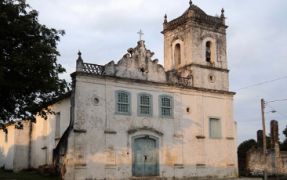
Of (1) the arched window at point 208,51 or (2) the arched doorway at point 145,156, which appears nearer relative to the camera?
(2) the arched doorway at point 145,156

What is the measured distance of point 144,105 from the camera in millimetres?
27531

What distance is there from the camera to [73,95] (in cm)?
2484

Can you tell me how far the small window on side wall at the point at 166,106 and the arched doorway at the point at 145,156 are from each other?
1.83 meters

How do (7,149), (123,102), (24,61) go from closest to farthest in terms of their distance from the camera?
1. (24,61)
2. (123,102)
3. (7,149)

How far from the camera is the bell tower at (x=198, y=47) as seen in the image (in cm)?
3067

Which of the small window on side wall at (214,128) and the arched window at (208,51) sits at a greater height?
the arched window at (208,51)

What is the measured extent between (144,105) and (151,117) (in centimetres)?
88

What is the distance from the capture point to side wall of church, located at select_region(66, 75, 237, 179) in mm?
24922

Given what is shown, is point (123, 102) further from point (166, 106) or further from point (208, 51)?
point (208, 51)

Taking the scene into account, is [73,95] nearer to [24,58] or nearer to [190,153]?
[24,58]

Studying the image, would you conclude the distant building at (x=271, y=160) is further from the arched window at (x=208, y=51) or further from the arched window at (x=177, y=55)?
the arched window at (x=177, y=55)

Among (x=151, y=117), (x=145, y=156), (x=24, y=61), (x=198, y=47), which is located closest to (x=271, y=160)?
(x=198, y=47)

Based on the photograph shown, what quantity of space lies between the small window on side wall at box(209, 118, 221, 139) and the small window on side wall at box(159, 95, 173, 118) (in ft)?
11.5

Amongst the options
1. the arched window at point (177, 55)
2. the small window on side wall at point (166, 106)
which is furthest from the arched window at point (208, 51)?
the small window on side wall at point (166, 106)
